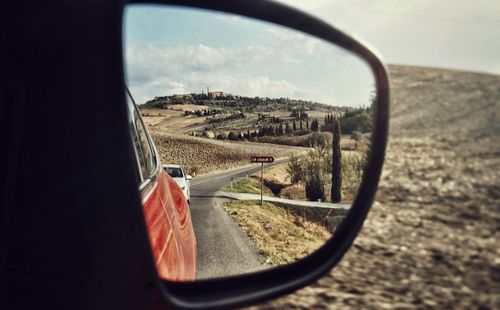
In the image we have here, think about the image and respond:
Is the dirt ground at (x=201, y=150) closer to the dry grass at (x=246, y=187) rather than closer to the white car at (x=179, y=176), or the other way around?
the dry grass at (x=246, y=187)

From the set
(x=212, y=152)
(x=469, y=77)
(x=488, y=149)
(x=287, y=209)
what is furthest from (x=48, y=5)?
(x=212, y=152)

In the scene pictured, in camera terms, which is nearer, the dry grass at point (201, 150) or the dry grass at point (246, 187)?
the dry grass at point (246, 187)

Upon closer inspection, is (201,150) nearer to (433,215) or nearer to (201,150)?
(201,150)

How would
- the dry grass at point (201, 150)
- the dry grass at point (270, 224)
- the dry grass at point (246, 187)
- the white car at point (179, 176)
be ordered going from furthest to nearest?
the dry grass at point (201, 150) → the dry grass at point (246, 187) → the dry grass at point (270, 224) → the white car at point (179, 176)

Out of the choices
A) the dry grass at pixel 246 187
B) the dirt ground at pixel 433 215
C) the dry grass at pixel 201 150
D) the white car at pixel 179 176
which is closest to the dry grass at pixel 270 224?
the dirt ground at pixel 433 215

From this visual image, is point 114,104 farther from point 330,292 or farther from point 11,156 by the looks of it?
point 330,292

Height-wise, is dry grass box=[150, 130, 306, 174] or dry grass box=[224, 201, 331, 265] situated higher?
dry grass box=[150, 130, 306, 174]

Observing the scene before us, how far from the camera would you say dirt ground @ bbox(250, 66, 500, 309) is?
4.27 m

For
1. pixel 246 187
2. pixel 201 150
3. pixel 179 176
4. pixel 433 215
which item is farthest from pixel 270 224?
pixel 201 150

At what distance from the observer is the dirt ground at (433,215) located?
4.27m

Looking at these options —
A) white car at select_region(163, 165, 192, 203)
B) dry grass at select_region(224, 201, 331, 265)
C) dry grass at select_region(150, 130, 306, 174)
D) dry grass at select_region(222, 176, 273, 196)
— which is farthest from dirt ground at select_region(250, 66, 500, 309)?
dry grass at select_region(150, 130, 306, 174)

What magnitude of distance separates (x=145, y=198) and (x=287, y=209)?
13.7 m

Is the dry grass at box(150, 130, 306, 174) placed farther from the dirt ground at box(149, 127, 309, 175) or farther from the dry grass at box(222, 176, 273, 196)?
the dry grass at box(222, 176, 273, 196)

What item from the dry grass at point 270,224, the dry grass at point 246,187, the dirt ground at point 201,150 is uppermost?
the dirt ground at point 201,150
